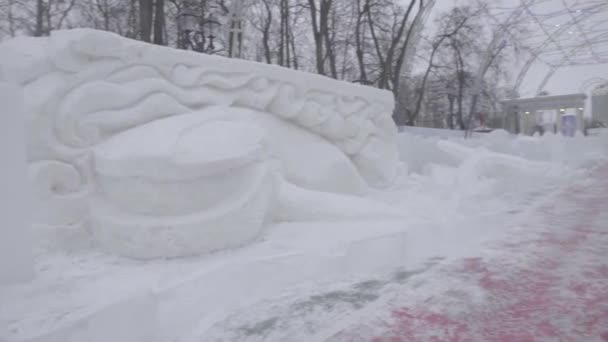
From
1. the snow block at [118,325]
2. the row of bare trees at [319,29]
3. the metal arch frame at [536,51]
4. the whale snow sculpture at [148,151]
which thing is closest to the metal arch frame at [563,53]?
the metal arch frame at [536,51]

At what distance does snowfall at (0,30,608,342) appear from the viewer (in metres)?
1.87

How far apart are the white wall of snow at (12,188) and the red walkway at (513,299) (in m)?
1.45

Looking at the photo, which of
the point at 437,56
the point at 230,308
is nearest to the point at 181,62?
the point at 230,308

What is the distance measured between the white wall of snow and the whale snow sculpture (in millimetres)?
625

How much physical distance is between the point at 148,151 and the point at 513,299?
203 centimetres

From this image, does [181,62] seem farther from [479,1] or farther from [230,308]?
[479,1]

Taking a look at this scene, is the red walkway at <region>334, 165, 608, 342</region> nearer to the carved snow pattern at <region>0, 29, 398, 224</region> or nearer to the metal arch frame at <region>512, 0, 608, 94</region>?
the carved snow pattern at <region>0, 29, 398, 224</region>

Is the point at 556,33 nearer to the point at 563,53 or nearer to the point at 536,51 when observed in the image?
the point at 536,51

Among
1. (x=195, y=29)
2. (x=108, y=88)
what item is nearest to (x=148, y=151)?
(x=108, y=88)

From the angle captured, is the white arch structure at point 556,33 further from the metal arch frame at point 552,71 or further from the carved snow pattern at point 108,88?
the carved snow pattern at point 108,88

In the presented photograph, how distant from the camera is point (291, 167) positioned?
3746mm

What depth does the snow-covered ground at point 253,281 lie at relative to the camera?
→ 1833 millimetres

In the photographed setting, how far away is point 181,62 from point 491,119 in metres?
27.9

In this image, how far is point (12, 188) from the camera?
1.86 meters
